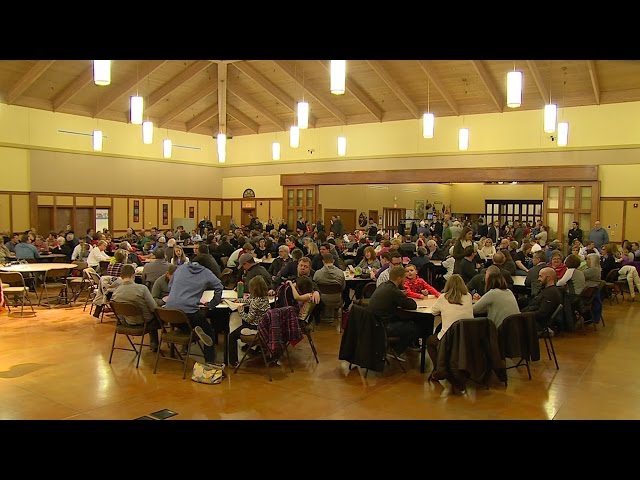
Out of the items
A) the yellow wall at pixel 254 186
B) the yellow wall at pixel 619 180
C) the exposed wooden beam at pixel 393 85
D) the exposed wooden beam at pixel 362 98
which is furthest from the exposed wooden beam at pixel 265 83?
the yellow wall at pixel 619 180

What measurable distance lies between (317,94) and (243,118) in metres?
4.57

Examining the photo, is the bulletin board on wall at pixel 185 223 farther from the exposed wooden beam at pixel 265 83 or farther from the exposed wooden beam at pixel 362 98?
the exposed wooden beam at pixel 362 98

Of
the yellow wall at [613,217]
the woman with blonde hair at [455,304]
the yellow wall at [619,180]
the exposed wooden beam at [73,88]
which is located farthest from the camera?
the exposed wooden beam at [73,88]

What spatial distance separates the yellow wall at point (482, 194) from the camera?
23.9 meters

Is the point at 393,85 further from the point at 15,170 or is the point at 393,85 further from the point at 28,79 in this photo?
the point at 15,170

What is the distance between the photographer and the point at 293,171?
814 inches

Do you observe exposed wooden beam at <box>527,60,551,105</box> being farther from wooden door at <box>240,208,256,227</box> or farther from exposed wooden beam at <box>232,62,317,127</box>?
wooden door at <box>240,208,256,227</box>

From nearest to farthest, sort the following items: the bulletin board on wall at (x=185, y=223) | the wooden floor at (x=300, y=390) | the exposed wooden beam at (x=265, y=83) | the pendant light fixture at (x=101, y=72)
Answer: the wooden floor at (x=300, y=390), the pendant light fixture at (x=101, y=72), the exposed wooden beam at (x=265, y=83), the bulletin board on wall at (x=185, y=223)

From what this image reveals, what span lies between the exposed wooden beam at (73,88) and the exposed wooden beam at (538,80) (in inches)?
456

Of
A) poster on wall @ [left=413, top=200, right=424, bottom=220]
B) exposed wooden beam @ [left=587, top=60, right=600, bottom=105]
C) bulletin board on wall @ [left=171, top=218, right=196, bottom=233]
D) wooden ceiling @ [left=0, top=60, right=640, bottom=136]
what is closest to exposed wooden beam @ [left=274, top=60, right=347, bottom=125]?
wooden ceiling @ [left=0, top=60, right=640, bottom=136]
